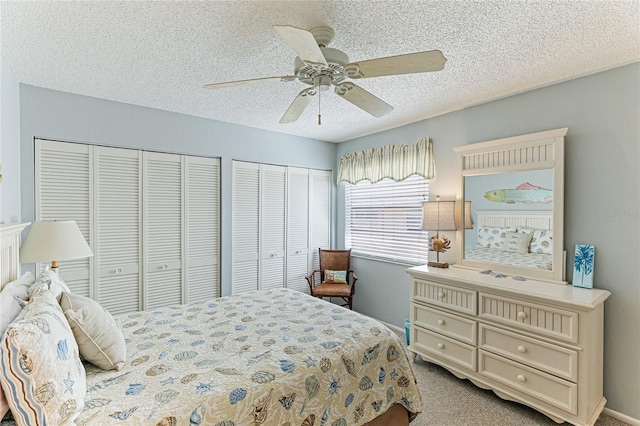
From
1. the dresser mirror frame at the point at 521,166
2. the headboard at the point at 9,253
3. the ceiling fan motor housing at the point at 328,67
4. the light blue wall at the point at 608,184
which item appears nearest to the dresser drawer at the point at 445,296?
the dresser mirror frame at the point at 521,166

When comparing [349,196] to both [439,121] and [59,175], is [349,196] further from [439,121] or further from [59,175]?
[59,175]

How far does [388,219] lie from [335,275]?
103 cm

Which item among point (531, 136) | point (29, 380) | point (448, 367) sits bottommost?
point (448, 367)

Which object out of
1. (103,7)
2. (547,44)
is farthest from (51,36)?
(547,44)

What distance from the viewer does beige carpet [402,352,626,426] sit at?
2252mm

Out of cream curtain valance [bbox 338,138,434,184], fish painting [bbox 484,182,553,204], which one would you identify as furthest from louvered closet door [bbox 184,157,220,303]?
fish painting [bbox 484,182,553,204]

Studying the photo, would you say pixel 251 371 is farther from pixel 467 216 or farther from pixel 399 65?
pixel 467 216

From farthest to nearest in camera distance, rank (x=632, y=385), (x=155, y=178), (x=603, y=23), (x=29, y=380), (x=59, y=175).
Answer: (x=155, y=178)
(x=59, y=175)
(x=632, y=385)
(x=603, y=23)
(x=29, y=380)

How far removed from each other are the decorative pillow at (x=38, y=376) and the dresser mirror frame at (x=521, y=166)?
3.08 meters

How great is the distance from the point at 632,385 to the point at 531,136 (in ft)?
6.41

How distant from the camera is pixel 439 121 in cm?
344

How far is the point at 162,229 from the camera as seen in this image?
3.39m

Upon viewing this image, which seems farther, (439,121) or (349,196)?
(349,196)

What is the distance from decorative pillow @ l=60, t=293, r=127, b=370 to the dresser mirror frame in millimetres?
2914
